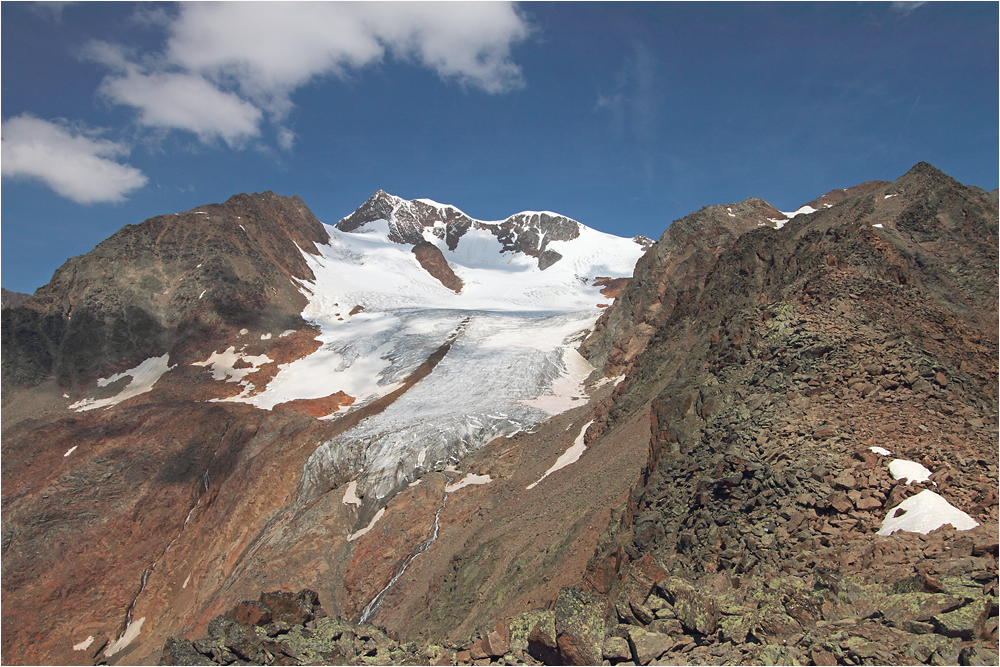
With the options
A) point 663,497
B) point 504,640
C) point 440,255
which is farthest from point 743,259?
point 440,255

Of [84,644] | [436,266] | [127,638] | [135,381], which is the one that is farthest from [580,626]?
[436,266]

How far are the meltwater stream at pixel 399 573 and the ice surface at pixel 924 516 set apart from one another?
649 inches

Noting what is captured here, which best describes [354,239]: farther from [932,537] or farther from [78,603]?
[932,537]

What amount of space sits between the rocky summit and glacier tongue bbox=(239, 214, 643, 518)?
302 mm

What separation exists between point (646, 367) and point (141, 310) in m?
55.2

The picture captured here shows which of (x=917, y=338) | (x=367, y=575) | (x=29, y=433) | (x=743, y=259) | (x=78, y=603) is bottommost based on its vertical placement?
(x=78, y=603)

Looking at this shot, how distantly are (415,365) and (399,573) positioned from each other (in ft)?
89.9

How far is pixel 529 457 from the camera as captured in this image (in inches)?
1038

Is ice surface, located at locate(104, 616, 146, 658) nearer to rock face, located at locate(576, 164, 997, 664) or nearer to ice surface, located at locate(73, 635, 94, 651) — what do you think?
ice surface, located at locate(73, 635, 94, 651)

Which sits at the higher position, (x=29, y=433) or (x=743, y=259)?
(x=743, y=259)

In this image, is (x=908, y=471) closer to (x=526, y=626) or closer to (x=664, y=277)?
(x=526, y=626)

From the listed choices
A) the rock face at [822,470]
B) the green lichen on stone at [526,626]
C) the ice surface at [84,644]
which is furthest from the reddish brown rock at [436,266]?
the green lichen on stone at [526,626]

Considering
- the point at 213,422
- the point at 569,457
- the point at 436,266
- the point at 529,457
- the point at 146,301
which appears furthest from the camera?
the point at 436,266

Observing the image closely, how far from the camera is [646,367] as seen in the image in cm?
2578
